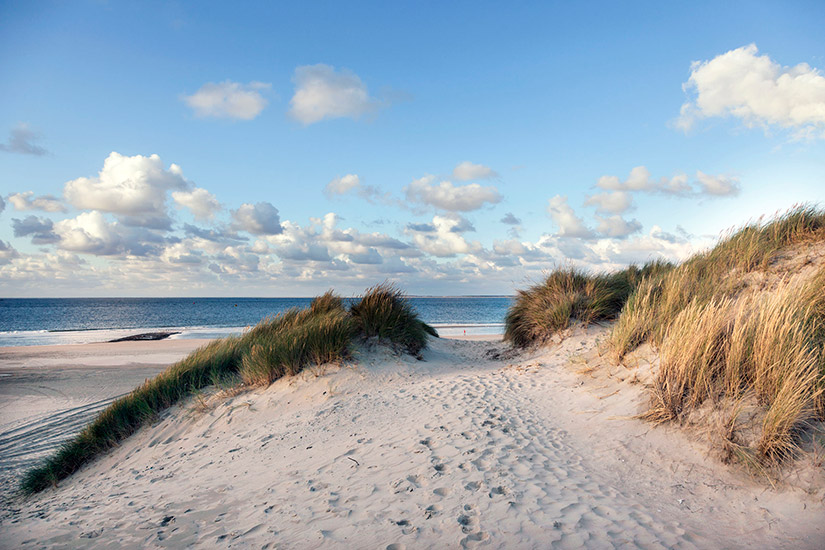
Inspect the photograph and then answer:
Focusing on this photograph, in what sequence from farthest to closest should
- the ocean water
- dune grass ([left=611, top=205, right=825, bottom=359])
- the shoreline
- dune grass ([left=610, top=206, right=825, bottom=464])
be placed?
the ocean water
the shoreline
dune grass ([left=611, top=205, right=825, bottom=359])
dune grass ([left=610, top=206, right=825, bottom=464])

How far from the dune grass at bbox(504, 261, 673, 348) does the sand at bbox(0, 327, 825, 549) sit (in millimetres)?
3089

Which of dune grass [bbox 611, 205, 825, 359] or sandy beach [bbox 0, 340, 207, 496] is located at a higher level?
dune grass [bbox 611, 205, 825, 359]

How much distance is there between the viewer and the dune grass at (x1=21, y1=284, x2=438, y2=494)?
8.18 meters

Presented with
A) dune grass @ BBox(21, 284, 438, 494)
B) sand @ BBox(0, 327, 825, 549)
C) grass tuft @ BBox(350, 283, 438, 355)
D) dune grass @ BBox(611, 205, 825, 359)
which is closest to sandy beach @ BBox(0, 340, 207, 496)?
dune grass @ BBox(21, 284, 438, 494)

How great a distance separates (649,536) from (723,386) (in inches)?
106

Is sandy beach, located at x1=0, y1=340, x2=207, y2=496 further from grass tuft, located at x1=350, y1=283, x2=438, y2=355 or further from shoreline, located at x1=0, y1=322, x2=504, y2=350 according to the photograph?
grass tuft, located at x1=350, y1=283, x2=438, y2=355

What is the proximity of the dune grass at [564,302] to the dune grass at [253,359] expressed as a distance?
302 cm

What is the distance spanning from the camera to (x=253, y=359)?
30.2 feet

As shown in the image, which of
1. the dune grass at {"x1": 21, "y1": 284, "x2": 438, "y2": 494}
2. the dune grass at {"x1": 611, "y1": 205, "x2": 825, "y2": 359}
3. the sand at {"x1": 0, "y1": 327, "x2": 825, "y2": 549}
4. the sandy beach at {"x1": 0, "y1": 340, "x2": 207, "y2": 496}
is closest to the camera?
the sand at {"x1": 0, "y1": 327, "x2": 825, "y2": 549}

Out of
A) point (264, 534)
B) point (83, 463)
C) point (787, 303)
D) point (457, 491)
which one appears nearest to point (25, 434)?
point (83, 463)

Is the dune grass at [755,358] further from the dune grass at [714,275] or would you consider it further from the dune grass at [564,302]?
the dune grass at [564,302]

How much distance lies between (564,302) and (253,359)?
7515 mm

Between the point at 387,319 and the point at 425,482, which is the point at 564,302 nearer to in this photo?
the point at 387,319

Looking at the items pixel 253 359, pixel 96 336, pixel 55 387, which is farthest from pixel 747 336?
pixel 96 336
